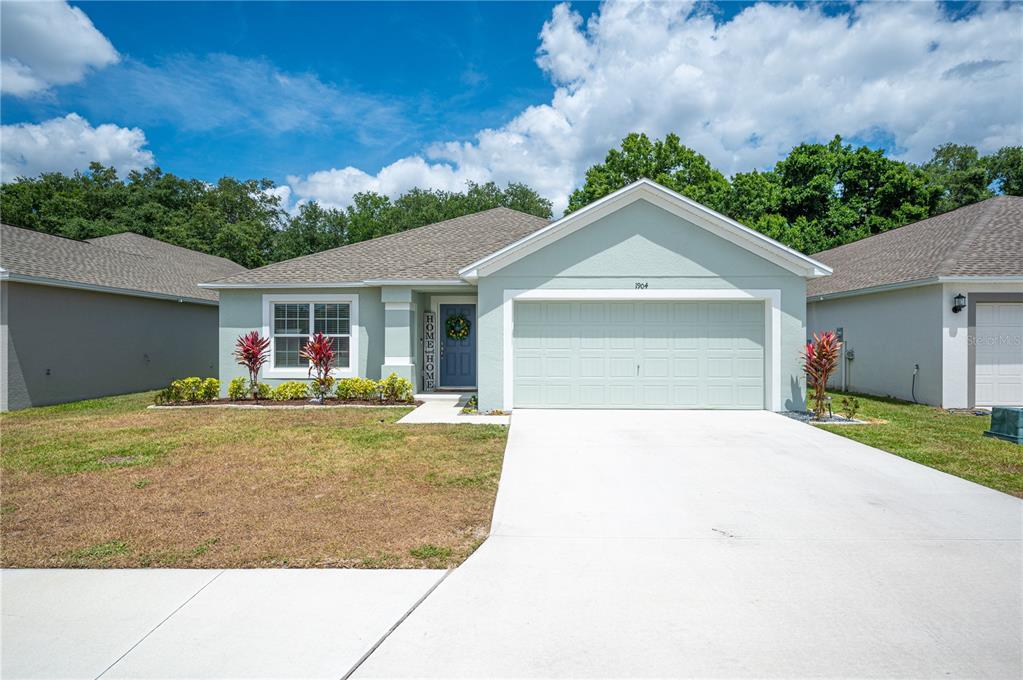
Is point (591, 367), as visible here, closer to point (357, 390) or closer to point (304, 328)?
point (357, 390)

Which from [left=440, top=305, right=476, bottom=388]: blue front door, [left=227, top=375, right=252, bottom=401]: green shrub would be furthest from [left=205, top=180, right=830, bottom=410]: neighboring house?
[left=227, top=375, right=252, bottom=401]: green shrub

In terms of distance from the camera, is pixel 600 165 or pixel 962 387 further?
pixel 600 165

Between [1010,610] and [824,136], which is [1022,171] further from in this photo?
[1010,610]

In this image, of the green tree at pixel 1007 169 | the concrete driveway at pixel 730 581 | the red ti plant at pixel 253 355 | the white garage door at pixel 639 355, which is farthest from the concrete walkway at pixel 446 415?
the green tree at pixel 1007 169

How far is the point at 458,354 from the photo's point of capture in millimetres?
15320

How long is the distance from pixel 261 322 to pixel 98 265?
18.8ft

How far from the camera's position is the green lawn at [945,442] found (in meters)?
6.78

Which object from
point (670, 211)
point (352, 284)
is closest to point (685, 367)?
point (670, 211)

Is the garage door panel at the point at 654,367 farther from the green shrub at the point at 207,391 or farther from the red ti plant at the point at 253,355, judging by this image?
the green shrub at the point at 207,391

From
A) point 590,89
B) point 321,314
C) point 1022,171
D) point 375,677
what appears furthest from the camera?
point 1022,171

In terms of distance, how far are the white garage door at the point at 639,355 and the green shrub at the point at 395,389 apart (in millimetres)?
2808

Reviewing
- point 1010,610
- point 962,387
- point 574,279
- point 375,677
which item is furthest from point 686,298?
point 375,677

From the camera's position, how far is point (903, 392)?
1330 cm

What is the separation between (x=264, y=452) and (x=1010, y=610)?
8172 mm
